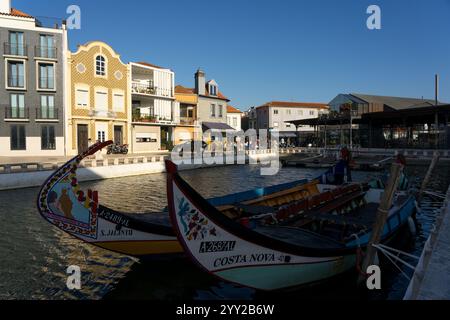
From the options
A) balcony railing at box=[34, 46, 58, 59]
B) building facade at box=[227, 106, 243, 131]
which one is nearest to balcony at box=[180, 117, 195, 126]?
building facade at box=[227, 106, 243, 131]

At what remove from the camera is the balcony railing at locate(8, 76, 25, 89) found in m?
35.4

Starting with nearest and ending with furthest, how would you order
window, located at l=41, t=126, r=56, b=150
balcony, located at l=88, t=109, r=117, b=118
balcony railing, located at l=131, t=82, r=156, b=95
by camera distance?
1. window, located at l=41, t=126, r=56, b=150
2. balcony, located at l=88, t=109, r=117, b=118
3. balcony railing, located at l=131, t=82, r=156, b=95

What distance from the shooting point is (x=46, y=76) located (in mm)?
36500

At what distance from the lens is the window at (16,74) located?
35428mm

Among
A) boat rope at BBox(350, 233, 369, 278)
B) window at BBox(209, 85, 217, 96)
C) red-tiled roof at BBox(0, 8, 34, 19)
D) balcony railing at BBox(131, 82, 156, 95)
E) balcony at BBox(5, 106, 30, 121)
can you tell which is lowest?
boat rope at BBox(350, 233, 369, 278)

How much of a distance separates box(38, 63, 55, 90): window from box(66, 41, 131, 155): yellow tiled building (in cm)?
152

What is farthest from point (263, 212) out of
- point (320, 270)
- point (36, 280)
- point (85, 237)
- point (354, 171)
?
point (354, 171)

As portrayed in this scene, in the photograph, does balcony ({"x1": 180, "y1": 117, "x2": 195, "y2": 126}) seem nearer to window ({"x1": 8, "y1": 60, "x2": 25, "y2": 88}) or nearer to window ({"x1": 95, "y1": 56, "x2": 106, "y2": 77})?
window ({"x1": 95, "y1": 56, "x2": 106, "y2": 77})

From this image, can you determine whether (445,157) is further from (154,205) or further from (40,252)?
(40,252)

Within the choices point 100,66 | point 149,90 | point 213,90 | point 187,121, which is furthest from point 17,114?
point 213,90

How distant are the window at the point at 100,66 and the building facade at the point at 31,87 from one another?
3.33 m

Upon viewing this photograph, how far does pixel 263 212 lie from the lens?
10.5 meters

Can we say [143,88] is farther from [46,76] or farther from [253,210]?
[253,210]
